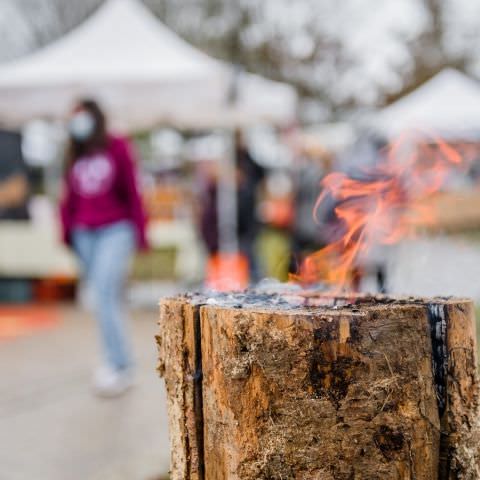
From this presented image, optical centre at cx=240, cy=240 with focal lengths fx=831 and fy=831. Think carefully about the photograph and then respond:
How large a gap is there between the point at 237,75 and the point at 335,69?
16163 mm

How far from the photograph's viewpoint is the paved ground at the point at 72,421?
401 cm

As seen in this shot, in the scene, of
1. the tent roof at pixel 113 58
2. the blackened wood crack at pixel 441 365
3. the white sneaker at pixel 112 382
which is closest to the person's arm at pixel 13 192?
the tent roof at pixel 113 58

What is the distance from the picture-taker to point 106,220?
5.56 meters

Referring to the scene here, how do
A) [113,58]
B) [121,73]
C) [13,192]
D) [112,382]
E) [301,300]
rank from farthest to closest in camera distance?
[13,192] → [113,58] → [121,73] → [112,382] → [301,300]

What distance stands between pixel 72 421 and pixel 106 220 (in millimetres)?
1387

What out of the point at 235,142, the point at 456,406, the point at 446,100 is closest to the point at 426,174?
the point at 456,406

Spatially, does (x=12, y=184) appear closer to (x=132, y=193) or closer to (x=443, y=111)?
(x=132, y=193)

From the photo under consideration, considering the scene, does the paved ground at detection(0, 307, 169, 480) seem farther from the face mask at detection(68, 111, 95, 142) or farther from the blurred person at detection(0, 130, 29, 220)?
the blurred person at detection(0, 130, 29, 220)

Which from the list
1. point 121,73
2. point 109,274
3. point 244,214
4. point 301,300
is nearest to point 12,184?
point 121,73

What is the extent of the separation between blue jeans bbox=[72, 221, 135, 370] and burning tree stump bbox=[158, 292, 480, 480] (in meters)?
3.25

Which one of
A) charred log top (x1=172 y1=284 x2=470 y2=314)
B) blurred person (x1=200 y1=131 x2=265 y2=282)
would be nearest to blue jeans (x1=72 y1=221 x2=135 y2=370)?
charred log top (x1=172 y1=284 x2=470 y2=314)

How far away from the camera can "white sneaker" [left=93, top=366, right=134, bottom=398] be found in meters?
5.43

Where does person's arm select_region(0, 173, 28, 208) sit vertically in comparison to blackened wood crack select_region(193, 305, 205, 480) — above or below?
above

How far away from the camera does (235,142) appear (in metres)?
10.1
